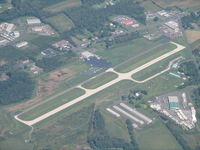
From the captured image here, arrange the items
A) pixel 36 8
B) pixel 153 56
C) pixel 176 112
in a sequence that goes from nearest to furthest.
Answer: pixel 176 112, pixel 153 56, pixel 36 8

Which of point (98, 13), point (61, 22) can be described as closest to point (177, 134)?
point (61, 22)

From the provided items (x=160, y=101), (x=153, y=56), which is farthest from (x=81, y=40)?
(x=160, y=101)

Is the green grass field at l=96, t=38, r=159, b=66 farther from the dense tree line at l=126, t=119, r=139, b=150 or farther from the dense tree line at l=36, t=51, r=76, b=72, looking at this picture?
the dense tree line at l=126, t=119, r=139, b=150

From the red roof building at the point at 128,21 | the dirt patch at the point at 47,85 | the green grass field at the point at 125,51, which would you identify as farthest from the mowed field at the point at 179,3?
the dirt patch at the point at 47,85

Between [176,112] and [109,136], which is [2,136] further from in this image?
[176,112]

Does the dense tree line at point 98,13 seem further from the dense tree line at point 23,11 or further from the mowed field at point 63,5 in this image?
the dense tree line at point 23,11

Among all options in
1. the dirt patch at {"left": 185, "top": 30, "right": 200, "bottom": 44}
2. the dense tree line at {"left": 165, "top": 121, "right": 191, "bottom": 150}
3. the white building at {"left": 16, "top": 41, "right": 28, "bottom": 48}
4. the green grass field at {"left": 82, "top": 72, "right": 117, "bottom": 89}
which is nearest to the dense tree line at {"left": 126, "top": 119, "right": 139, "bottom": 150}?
the dense tree line at {"left": 165, "top": 121, "right": 191, "bottom": 150}
